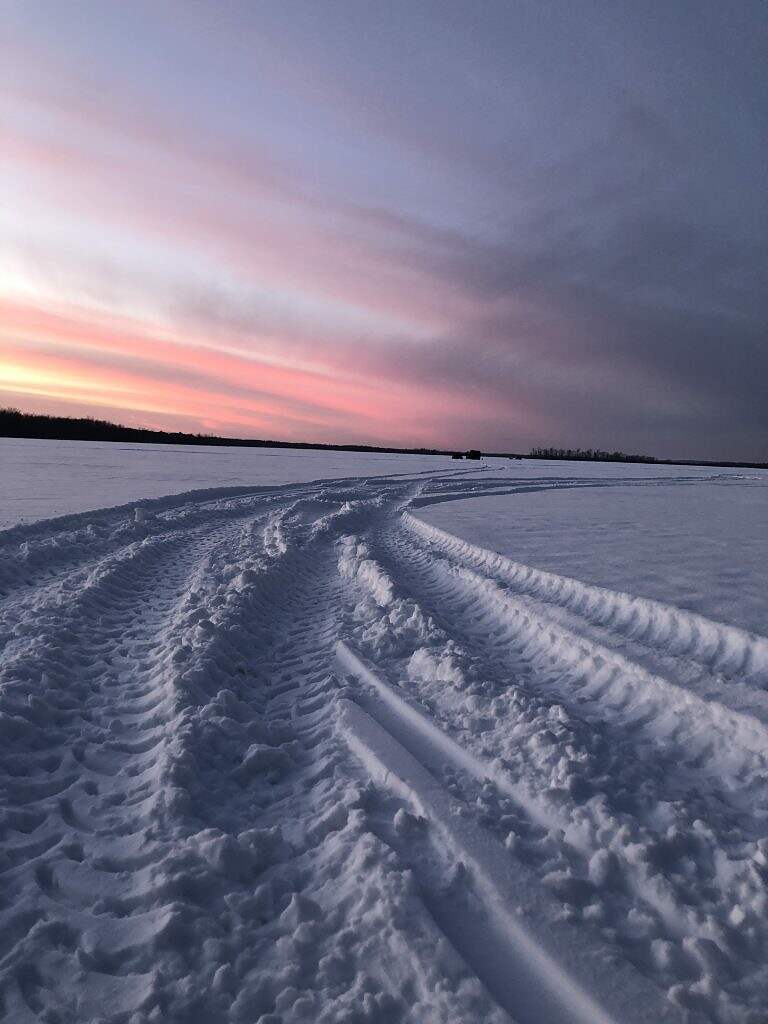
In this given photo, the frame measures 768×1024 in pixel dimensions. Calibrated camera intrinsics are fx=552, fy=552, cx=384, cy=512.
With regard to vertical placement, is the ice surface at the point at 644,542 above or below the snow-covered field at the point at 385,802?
above

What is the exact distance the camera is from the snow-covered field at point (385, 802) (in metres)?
2.22

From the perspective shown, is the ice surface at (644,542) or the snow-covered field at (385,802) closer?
the snow-covered field at (385,802)

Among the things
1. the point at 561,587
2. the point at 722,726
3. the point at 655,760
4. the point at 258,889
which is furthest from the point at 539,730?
the point at 561,587

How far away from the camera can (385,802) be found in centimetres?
323

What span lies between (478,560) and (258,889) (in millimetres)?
7122

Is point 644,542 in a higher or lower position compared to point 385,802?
higher

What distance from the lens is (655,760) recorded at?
144 inches

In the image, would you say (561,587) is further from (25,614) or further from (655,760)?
(25,614)

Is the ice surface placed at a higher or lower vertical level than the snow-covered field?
higher

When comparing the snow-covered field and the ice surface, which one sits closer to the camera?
the snow-covered field

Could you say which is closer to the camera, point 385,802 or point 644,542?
point 385,802

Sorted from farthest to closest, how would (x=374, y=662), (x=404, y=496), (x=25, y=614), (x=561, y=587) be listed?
(x=404, y=496) < (x=561, y=587) < (x=25, y=614) < (x=374, y=662)

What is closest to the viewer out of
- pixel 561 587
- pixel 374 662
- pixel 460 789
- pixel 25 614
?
pixel 460 789

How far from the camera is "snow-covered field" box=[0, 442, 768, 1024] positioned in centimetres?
222
